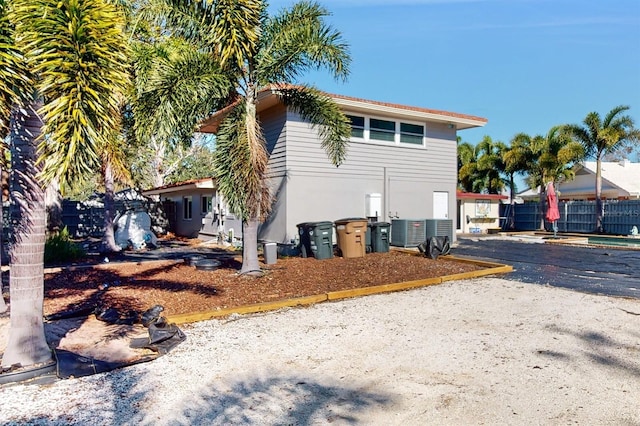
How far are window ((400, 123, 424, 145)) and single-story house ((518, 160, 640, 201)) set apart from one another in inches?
766

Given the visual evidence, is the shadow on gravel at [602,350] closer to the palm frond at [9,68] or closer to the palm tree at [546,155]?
the palm frond at [9,68]

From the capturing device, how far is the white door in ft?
55.4

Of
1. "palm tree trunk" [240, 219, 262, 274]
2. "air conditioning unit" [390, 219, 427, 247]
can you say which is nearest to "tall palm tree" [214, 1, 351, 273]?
"palm tree trunk" [240, 219, 262, 274]

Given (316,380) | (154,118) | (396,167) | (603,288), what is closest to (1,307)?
(154,118)

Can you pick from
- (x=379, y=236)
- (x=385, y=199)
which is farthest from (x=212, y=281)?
(x=385, y=199)

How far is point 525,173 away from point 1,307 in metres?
29.0

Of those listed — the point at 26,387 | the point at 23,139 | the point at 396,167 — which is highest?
the point at 396,167

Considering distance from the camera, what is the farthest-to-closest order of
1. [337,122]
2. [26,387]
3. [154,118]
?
[337,122], [154,118], [26,387]

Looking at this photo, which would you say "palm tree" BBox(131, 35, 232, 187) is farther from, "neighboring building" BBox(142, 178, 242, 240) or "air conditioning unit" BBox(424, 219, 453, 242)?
"air conditioning unit" BBox(424, 219, 453, 242)

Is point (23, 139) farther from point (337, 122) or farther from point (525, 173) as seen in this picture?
point (525, 173)

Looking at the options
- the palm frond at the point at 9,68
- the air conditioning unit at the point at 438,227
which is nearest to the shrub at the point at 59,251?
the palm frond at the point at 9,68

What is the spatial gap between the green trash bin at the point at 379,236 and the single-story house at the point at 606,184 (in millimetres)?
23212

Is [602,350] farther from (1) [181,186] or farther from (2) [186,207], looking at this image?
(2) [186,207]

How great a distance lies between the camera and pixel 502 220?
2908 centimetres
